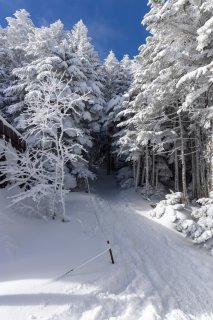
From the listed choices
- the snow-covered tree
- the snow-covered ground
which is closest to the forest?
the snow-covered tree

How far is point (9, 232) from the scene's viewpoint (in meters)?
10.9

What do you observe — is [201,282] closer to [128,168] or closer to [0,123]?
[0,123]

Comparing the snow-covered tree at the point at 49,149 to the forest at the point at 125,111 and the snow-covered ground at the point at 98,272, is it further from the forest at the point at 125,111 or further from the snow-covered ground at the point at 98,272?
the snow-covered ground at the point at 98,272

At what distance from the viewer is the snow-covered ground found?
6.50 metres

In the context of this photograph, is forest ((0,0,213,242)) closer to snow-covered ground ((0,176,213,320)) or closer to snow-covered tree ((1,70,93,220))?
snow-covered tree ((1,70,93,220))

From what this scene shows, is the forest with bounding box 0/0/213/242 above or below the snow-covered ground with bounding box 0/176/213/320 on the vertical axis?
above

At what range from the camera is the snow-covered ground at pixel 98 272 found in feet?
21.3

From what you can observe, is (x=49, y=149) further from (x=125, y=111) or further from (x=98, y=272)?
(x=125, y=111)

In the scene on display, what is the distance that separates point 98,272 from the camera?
27.0ft

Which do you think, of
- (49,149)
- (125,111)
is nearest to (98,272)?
(49,149)

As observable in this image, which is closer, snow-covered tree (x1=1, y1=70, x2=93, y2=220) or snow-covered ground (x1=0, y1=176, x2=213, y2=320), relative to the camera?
snow-covered ground (x1=0, y1=176, x2=213, y2=320)

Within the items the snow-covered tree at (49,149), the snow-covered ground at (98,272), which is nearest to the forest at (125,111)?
the snow-covered tree at (49,149)

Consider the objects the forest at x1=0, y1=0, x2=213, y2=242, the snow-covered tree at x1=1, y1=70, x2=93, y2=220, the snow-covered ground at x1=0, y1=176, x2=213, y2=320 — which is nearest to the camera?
the snow-covered ground at x1=0, y1=176, x2=213, y2=320

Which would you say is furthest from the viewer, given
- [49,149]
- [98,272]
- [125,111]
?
[125,111]
